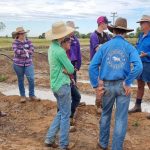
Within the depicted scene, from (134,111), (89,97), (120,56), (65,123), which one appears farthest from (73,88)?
(89,97)

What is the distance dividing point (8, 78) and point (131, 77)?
37.3 feet

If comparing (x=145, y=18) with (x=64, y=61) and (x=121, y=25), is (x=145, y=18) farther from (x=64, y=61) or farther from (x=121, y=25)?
(x=64, y=61)

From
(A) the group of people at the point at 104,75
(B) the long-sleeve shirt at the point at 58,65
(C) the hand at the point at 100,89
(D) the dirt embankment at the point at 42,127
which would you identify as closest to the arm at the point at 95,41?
(D) the dirt embankment at the point at 42,127

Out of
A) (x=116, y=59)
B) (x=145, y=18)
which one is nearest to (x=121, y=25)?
(x=116, y=59)

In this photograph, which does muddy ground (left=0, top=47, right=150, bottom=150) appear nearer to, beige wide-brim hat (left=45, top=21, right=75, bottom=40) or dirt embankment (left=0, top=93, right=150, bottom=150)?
dirt embankment (left=0, top=93, right=150, bottom=150)

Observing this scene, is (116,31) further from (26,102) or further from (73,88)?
(26,102)

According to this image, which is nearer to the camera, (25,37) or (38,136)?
(38,136)

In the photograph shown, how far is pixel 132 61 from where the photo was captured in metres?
6.03

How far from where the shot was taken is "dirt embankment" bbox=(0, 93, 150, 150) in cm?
705

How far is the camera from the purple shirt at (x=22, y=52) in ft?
31.4

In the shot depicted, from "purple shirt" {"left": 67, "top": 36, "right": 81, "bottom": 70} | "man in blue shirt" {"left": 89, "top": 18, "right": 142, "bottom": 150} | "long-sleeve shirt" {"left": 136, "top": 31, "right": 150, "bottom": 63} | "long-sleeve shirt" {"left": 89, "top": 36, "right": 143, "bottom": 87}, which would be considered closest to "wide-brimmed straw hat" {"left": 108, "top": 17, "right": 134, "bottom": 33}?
"man in blue shirt" {"left": 89, "top": 18, "right": 142, "bottom": 150}

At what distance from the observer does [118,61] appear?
6059 mm

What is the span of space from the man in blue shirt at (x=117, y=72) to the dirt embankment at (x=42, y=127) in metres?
0.93

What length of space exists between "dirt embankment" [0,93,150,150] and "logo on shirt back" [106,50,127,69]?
1.59m
